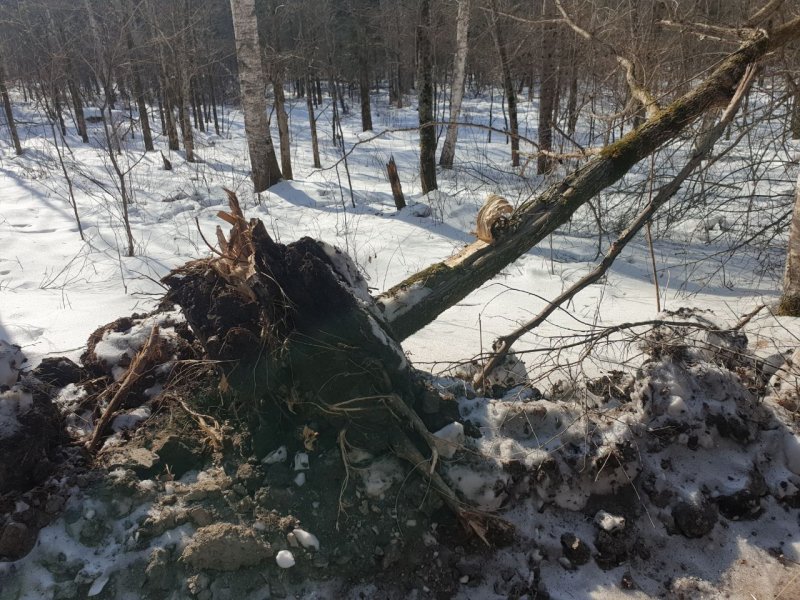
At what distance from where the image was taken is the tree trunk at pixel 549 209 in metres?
2.47

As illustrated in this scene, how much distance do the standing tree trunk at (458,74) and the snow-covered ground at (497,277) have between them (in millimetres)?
656

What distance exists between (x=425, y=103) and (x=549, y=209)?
676cm

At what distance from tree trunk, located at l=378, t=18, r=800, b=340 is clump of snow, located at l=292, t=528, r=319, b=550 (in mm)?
1006

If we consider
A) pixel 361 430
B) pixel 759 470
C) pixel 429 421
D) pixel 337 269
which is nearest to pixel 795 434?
pixel 759 470

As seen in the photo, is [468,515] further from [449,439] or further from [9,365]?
[9,365]

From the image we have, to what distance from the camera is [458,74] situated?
32.3 ft

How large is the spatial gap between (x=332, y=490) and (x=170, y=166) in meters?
12.6

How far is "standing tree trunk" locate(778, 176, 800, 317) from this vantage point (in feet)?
10.7

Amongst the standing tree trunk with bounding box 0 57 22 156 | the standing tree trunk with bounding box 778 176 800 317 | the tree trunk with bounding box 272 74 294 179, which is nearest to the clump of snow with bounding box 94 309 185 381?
the standing tree trunk with bounding box 778 176 800 317

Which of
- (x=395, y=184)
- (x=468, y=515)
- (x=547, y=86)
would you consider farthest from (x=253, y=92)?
(x=468, y=515)

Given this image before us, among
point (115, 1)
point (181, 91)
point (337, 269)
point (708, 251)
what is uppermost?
point (115, 1)

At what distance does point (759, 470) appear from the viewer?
2062mm

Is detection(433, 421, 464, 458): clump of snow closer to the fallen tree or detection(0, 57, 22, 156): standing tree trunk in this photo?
the fallen tree

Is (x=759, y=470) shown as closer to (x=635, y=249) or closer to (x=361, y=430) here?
(x=361, y=430)
